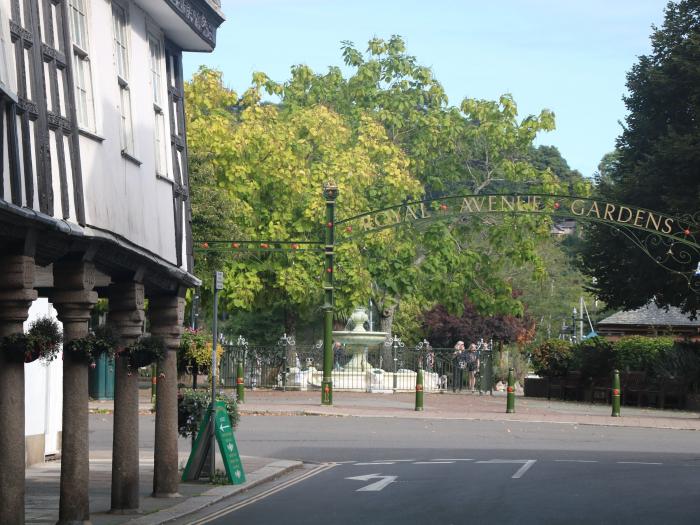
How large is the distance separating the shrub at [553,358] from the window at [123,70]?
29.4 meters

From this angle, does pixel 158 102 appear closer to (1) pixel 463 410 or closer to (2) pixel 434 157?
(1) pixel 463 410

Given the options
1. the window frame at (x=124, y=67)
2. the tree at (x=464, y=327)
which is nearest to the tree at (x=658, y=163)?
the window frame at (x=124, y=67)

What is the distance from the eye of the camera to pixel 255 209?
51.4 metres

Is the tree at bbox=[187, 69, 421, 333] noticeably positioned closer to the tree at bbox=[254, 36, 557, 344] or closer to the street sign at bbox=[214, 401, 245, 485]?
the tree at bbox=[254, 36, 557, 344]

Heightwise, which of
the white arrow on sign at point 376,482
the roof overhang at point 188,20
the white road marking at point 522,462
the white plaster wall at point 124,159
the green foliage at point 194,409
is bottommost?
the white road marking at point 522,462

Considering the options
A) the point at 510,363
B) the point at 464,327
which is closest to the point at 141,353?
the point at 510,363

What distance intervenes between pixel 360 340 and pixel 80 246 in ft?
120

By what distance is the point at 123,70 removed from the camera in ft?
55.6

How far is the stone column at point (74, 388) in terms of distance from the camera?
1449 centimetres

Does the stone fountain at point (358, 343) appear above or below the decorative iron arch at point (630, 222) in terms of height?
below

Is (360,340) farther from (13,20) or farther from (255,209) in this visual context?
(13,20)

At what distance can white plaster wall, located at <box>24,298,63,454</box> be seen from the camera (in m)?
22.0

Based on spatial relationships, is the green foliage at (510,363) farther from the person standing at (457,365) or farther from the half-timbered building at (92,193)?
the half-timbered building at (92,193)

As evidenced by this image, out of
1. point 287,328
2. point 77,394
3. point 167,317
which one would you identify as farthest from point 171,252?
point 287,328
